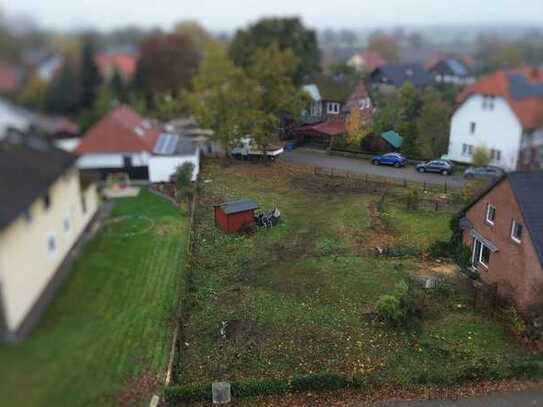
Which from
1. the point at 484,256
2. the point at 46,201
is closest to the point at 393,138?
the point at 484,256

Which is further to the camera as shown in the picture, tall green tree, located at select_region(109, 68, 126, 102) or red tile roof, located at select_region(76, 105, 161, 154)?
red tile roof, located at select_region(76, 105, 161, 154)

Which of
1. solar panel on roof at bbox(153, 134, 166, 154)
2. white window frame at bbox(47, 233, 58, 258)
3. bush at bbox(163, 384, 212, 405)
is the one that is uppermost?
white window frame at bbox(47, 233, 58, 258)

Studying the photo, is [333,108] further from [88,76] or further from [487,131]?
[88,76]

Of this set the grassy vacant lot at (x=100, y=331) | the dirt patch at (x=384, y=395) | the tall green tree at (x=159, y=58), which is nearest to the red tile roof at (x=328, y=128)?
the dirt patch at (x=384, y=395)

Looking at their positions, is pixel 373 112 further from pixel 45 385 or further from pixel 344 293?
pixel 45 385

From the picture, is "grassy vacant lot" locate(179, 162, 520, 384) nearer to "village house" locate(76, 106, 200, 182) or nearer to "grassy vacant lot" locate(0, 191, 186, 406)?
"grassy vacant lot" locate(0, 191, 186, 406)

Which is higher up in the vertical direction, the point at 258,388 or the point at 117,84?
the point at 117,84

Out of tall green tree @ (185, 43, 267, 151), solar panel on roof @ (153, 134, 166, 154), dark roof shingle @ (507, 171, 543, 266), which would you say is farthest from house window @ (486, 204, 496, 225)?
solar panel on roof @ (153, 134, 166, 154)
